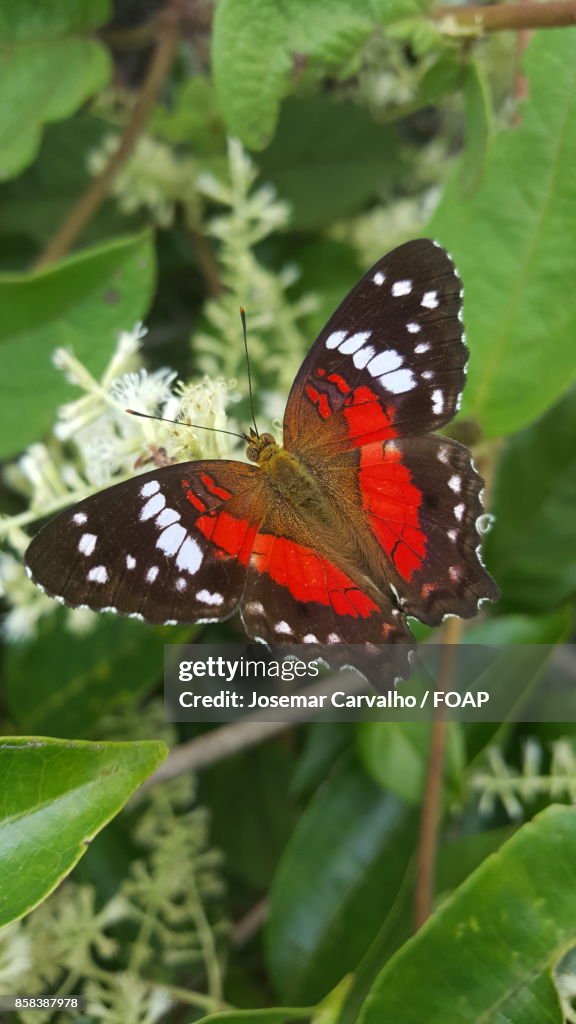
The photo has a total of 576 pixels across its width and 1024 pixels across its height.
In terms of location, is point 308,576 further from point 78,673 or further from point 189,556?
point 78,673

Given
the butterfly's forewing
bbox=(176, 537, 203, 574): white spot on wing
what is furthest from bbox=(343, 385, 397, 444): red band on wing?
bbox=(176, 537, 203, 574): white spot on wing

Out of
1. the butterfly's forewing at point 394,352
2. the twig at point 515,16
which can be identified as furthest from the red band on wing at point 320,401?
the twig at point 515,16

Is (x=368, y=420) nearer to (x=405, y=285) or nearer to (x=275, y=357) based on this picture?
(x=405, y=285)

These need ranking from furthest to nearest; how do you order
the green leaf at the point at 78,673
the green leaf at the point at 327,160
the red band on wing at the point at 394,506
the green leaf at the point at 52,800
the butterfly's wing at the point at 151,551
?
1. the green leaf at the point at 327,160
2. the green leaf at the point at 78,673
3. the red band on wing at the point at 394,506
4. the butterfly's wing at the point at 151,551
5. the green leaf at the point at 52,800

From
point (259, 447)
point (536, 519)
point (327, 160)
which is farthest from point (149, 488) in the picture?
point (327, 160)

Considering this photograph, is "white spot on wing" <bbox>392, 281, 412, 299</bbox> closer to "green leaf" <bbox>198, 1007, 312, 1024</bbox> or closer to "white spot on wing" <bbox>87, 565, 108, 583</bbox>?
"white spot on wing" <bbox>87, 565, 108, 583</bbox>

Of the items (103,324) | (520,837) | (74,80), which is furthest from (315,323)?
(520,837)

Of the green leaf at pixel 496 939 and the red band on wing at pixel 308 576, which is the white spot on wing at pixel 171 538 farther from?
the green leaf at pixel 496 939
